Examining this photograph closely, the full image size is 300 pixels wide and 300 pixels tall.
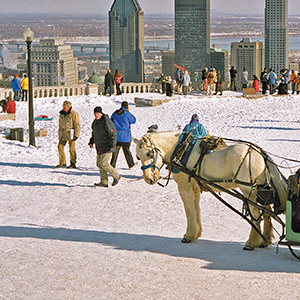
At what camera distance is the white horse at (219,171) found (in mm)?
7543

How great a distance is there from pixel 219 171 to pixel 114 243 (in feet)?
5.70

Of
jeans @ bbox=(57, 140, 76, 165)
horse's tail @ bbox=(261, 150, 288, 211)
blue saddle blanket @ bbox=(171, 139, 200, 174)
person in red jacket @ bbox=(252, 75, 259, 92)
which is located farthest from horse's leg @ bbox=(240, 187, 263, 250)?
person in red jacket @ bbox=(252, 75, 259, 92)

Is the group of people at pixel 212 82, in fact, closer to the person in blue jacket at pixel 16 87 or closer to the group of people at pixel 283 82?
the group of people at pixel 283 82

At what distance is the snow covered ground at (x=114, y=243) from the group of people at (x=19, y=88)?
9.16 metres

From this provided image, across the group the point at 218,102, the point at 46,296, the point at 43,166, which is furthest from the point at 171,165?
the point at 218,102

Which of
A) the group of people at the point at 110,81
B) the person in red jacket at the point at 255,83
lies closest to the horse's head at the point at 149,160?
the group of people at the point at 110,81

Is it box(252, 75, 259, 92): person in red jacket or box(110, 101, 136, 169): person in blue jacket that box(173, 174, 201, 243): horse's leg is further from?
box(252, 75, 259, 92): person in red jacket

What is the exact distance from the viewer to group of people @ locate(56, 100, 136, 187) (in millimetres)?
11758

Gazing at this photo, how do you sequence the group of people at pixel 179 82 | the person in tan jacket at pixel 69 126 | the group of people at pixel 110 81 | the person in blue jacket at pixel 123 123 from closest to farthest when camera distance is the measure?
1. the person in blue jacket at pixel 123 123
2. the person in tan jacket at pixel 69 126
3. the group of people at pixel 179 82
4. the group of people at pixel 110 81

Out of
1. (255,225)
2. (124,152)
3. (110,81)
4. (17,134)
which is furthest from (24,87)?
(255,225)

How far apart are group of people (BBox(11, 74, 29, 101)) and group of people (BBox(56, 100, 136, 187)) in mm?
12130

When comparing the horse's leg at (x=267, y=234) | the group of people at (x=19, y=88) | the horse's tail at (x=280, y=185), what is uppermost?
the group of people at (x=19, y=88)

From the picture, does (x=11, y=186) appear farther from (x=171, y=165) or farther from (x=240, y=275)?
(x=240, y=275)

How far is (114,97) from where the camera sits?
88.1ft
